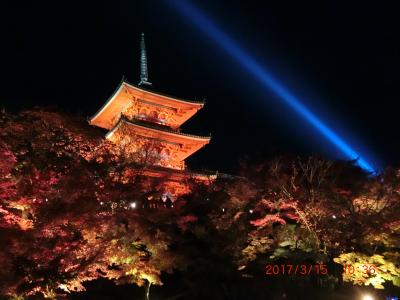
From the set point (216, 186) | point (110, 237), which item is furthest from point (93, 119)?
point (110, 237)

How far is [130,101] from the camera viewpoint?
30719 millimetres

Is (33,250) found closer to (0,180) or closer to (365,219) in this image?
(0,180)

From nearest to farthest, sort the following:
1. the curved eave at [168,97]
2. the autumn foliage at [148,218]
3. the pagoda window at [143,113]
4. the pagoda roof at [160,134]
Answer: the autumn foliage at [148,218] < the pagoda roof at [160,134] < the curved eave at [168,97] < the pagoda window at [143,113]

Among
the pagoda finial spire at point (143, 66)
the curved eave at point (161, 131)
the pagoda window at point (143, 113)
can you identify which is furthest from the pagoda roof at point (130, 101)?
the pagoda finial spire at point (143, 66)

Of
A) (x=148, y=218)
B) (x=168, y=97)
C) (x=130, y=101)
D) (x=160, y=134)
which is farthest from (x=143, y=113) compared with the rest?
(x=148, y=218)

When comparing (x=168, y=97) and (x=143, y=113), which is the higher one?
(x=168, y=97)

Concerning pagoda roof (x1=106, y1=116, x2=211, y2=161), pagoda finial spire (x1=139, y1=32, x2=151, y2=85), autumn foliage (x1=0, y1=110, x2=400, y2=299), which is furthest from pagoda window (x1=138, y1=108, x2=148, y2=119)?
autumn foliage (x1=0, y1=110, x2=400, y2=299)

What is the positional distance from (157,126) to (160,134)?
68 cm

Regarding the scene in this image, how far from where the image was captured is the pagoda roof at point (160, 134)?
28531 millimetres

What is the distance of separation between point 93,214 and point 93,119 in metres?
21.9

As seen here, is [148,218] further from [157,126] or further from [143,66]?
[143,66]

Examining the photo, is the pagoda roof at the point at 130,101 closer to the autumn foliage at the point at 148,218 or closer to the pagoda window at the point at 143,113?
the pagoda window at the point at 143,113

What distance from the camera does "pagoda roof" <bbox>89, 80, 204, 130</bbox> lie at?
96.7ft

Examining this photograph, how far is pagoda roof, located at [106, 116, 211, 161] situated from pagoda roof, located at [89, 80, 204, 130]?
1941 millimetres
